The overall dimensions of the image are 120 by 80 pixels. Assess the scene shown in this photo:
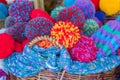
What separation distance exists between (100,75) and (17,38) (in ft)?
0.84

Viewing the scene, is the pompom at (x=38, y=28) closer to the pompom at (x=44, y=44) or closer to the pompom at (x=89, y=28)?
the pompom at (x=44, y=44)

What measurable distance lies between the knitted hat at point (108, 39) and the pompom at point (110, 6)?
0.29 meters

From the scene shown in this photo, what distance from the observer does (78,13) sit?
590mm

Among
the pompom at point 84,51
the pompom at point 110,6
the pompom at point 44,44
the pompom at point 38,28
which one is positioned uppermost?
the pompom at point 110,6

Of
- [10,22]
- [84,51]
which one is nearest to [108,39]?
[84,51]

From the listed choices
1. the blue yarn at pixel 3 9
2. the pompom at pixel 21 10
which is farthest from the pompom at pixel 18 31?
the blue yarn at pixel 3 9

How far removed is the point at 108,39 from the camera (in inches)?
22.0

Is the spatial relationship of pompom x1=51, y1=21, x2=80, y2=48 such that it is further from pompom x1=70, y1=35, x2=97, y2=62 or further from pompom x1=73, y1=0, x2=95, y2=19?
pompom x1=73, y1=0, x2=95, y2=19

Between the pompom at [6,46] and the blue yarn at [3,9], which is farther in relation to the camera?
the blue yarn at [3,9]

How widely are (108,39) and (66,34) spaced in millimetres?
117

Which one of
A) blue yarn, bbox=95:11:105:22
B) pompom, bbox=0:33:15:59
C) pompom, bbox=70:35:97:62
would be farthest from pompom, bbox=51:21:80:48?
blue yarn, bbox=95:11:105:22

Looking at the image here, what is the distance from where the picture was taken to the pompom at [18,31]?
0.62m

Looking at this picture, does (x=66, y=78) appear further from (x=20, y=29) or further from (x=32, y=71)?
(x=20, y=29)

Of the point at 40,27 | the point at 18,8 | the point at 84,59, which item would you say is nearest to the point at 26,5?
the point at 18,8
